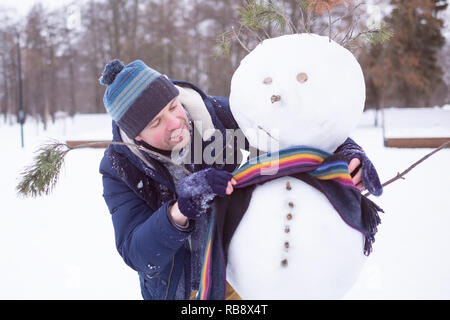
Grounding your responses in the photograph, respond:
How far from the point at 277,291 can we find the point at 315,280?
113 millimetres

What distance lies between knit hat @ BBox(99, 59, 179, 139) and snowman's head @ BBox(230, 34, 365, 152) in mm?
329

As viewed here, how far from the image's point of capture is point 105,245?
3.83 meters

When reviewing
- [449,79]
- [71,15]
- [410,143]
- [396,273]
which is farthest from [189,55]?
[396,273]

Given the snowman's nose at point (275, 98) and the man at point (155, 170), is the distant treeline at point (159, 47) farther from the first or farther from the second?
the snowman's nose at point (275, 98)

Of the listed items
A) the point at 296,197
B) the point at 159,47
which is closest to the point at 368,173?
the point at 296,197

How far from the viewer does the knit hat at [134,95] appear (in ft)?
4.36

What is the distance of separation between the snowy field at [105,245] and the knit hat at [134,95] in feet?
1.01

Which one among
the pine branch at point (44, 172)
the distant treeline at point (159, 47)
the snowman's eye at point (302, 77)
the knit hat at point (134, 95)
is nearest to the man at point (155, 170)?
the knit hat at point (134, 95)

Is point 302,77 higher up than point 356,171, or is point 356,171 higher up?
point 302,77

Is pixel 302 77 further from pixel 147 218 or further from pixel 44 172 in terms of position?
pixel 44 172

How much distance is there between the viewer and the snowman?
1.04 meters

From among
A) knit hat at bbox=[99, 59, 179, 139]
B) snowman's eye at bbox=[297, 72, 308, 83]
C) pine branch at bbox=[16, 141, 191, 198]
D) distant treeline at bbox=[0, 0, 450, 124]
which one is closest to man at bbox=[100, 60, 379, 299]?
knit hat at bbox=[99, 59, 179, 139]

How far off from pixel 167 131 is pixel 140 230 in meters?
0.36
